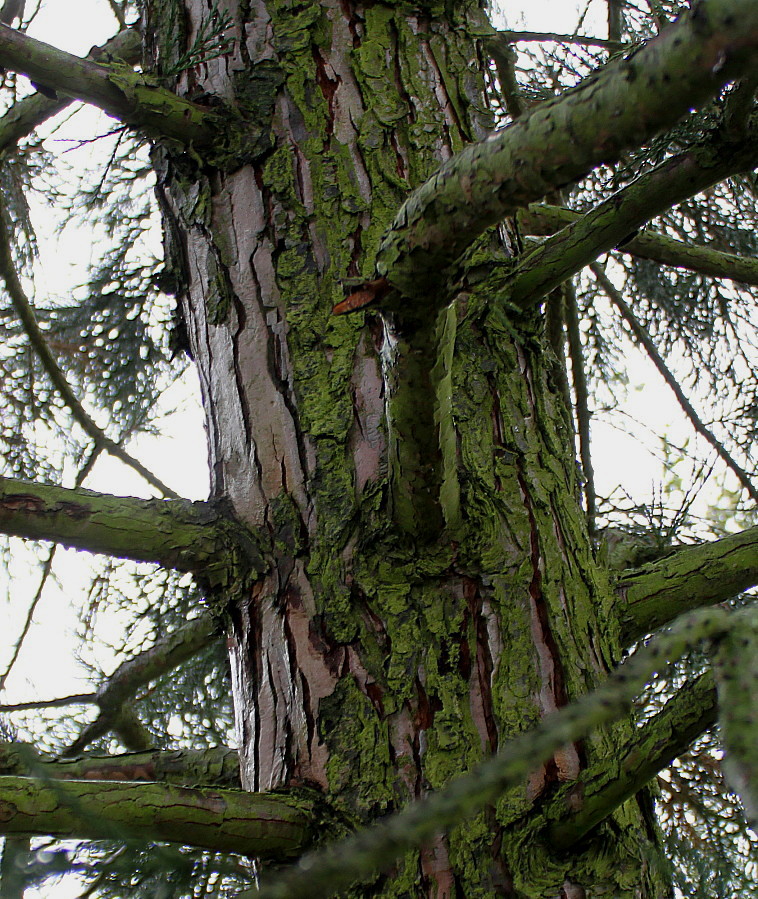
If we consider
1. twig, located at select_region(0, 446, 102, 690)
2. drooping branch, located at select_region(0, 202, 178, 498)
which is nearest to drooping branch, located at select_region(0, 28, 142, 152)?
drooping branch, located at select_region(0, 202, 178, 498)

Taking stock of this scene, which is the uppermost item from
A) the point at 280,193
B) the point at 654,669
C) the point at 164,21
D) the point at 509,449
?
the point at 164,21

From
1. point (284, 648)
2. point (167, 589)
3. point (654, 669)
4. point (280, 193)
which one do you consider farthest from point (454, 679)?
point (167, 589)

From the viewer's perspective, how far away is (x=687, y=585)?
4.13 feet

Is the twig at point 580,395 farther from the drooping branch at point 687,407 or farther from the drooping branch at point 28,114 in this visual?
the drooping branch at point 28,114

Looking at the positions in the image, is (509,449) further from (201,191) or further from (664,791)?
(664,791)

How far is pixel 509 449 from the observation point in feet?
3.98

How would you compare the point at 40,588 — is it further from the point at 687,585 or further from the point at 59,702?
the point at 687,585

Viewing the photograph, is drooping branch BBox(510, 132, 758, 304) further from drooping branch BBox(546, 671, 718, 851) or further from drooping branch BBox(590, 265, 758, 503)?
drooping branch BBox(590, 265, 758, 503)

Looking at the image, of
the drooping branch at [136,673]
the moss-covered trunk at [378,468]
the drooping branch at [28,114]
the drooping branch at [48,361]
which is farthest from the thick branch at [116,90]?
the drooping branch at [136,673]

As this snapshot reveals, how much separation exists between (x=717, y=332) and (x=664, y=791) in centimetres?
127

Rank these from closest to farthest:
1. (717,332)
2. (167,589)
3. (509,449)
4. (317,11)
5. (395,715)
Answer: (395,715) → (509,449) → (317,11) → (167,589) → (717,332)

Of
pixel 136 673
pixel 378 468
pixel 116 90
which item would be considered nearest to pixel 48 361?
pixel 136 673

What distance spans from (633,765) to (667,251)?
3.63 feet

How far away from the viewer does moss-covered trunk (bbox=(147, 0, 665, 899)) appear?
1014 millimetres
